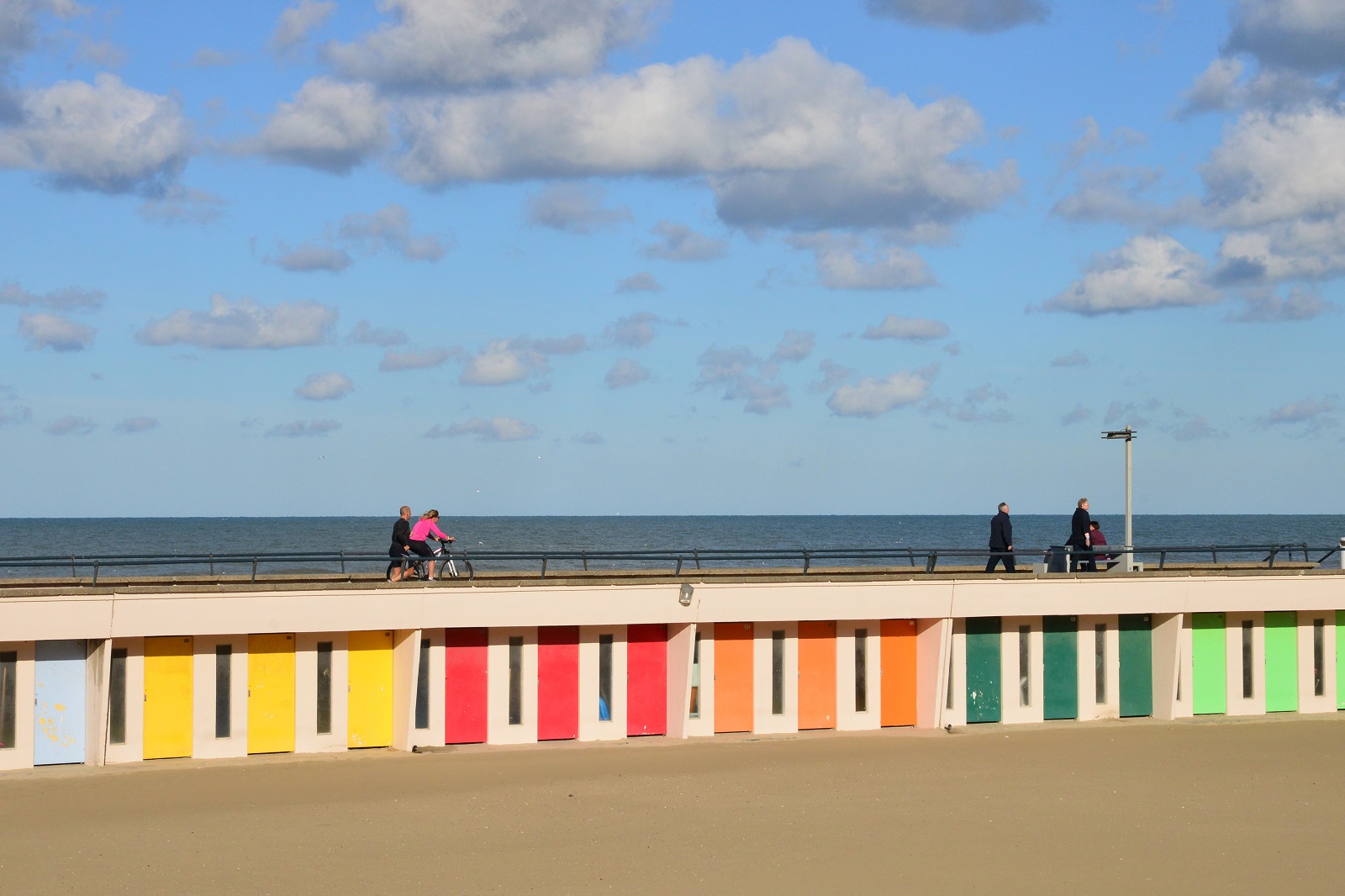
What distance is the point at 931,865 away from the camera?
14102 mm

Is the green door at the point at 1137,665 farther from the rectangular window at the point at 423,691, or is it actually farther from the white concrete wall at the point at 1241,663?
the rectangular window at the point at 423,691

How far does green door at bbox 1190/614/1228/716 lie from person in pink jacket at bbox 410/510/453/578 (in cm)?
1206

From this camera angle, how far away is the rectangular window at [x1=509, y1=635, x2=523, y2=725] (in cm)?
1970

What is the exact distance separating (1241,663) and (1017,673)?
412cm

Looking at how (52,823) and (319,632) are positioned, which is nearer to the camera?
(52,823)

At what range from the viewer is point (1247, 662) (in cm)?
2298

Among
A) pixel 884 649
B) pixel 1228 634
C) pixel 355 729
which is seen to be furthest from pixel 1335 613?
pixel 355 729

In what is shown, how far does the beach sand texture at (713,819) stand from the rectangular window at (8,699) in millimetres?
582

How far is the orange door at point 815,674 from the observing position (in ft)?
68.3

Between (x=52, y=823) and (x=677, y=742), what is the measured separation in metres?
8.26

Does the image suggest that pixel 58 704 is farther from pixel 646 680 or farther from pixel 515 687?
pixel 646 680

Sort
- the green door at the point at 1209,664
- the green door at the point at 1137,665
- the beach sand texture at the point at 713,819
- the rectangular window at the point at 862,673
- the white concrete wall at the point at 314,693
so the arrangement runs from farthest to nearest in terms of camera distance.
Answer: the green door at the point at 1209,664, the green door at the point at 1137,665, the rectangular window at the point at 862,673, the white concrete wall at the point at 314,693, the beach sand texture at the point at 713,819

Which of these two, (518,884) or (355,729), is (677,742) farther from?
(518,884)

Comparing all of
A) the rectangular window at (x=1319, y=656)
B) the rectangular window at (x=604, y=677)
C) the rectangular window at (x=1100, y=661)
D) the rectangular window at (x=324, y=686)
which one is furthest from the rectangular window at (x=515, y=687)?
the rectangular window at (x=1319, y=656)
